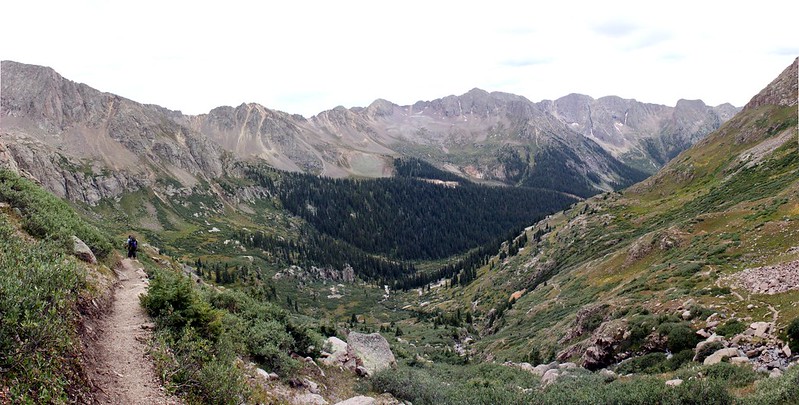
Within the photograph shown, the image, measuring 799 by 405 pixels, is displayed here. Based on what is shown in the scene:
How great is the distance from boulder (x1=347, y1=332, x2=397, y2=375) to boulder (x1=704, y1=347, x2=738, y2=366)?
56.5 feet

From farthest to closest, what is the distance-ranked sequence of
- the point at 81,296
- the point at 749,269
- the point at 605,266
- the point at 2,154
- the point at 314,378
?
1. the point at 605,266
2. the point at 2,154
3. the point at 749,269
4. the point at 314,378
5. the point at 81,296

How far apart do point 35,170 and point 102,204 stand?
24205 millimetres

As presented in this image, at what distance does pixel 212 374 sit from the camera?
12.5 meters

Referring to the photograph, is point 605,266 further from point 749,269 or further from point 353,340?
point 353,340

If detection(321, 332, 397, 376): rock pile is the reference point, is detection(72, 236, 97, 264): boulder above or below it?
above

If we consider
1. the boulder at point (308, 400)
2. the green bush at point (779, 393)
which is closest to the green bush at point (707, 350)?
the green bush at point (779, 393)

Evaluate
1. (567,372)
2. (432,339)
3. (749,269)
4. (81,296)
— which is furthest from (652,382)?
(432,339)

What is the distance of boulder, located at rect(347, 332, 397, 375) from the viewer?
23328 mm

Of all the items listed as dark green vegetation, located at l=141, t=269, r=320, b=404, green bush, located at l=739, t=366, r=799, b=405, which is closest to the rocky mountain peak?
green bush, located at l=739, t=366, r=799, b=405

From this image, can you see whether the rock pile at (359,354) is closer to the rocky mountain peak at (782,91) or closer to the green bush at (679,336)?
the green bush at (679,336)

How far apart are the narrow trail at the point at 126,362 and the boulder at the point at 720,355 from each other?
2433cm

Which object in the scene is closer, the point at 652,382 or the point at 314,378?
the point at 652,382

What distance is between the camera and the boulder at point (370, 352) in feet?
76.5

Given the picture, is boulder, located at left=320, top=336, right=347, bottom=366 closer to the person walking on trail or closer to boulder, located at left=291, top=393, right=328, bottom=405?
boulder, located at left=291, top=393, right=328, bottom=405
